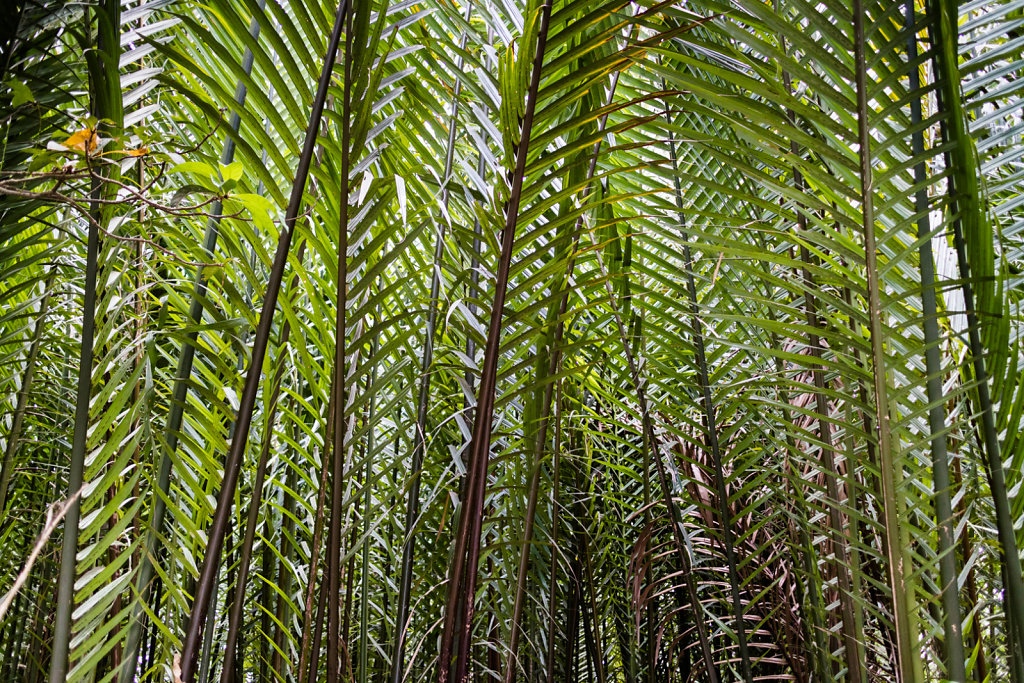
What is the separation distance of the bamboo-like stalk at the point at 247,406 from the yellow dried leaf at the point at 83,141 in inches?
7.4

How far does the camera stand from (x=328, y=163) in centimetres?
102

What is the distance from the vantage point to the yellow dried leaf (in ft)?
2.10

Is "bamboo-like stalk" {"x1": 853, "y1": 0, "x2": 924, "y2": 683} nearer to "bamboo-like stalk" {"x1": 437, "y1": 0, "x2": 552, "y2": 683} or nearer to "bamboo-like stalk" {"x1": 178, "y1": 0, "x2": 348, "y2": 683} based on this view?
"bamboo-like stalk" {"x1": 437, "y1": 0, "x2": 552, "y2": 683}

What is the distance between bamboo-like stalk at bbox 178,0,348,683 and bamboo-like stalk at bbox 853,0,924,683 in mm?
624

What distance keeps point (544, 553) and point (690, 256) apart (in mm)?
811

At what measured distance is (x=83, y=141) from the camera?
65cm

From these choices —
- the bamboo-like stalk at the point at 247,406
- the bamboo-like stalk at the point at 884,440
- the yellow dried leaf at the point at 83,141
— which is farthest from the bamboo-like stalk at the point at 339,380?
the bamboo-like stalk at the point at 884,440

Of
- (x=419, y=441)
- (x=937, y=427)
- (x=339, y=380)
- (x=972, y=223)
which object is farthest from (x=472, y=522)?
(x=972, y=223)

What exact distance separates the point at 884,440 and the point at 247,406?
0.71 metres

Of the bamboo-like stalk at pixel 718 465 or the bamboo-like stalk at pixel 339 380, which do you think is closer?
the bamboo-like stalk at pixel 339 380

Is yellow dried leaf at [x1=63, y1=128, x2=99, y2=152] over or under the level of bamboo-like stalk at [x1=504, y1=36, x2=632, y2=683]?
over

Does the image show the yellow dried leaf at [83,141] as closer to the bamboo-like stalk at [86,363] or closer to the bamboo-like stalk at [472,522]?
the bamboo-like stalk at [86,363]

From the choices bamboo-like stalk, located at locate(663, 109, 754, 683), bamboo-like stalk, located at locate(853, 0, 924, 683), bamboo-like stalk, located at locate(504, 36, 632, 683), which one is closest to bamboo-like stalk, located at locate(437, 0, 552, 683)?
bamboo-like stalk, located at locate(504, 36, 632, 683)

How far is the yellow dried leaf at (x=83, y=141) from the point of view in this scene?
639mm
